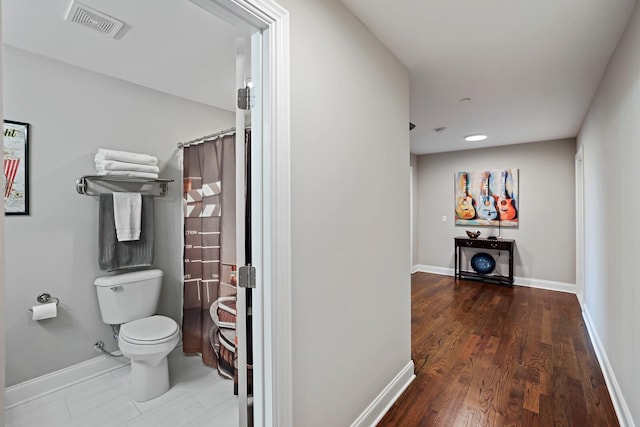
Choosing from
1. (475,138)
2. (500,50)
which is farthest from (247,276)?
(475,138)

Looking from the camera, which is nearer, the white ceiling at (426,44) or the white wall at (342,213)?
the white wall at (342,213)

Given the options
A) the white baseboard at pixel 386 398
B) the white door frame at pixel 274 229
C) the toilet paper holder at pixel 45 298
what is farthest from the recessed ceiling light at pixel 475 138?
the toilet paper holder at pixel 45 298

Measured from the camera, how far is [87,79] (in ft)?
7.76

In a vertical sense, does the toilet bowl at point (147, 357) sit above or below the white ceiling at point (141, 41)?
below

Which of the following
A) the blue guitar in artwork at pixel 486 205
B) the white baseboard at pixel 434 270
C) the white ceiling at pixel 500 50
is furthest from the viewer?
the white baseboard at pixel 434 270

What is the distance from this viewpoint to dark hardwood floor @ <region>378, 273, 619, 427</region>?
1930 millimetres

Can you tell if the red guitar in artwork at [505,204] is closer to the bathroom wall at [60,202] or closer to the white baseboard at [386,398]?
the white baseboard at [386,398]

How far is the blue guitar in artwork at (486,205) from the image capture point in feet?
16.9

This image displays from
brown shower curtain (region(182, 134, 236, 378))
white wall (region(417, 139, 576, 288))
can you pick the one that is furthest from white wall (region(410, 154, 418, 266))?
brown shower curtain (region(182, 134, 236, 378))

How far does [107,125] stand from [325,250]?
7.03ft

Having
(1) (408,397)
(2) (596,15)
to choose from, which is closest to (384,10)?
(2) (596,15)

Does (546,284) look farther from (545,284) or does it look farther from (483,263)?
(483,263)

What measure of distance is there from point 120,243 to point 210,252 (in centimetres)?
72

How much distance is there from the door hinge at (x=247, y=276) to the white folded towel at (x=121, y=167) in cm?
168
